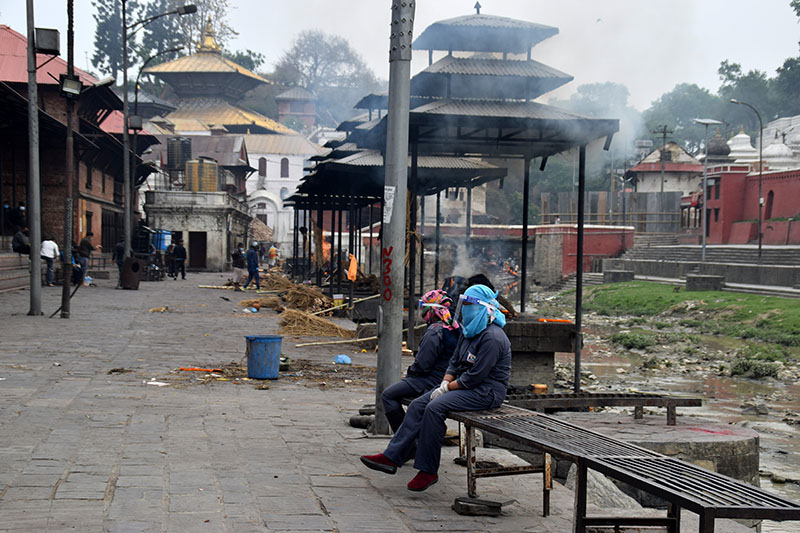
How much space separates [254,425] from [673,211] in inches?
2208

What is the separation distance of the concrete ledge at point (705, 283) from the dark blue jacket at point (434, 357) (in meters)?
29.2

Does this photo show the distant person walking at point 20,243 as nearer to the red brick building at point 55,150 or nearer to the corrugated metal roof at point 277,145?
the red brick building at point 55,150

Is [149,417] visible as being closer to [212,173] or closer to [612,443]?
[612,443]

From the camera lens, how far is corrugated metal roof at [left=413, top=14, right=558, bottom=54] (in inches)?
521

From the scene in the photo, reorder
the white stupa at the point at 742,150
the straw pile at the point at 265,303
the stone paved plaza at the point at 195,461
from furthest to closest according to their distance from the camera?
the white stupa at the point at 742,150 < the straw pile at the point at 265,303 < the stone paved plaza at the point at 195,461

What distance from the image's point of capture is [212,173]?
53.5 m

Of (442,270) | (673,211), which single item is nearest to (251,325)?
(442,270)

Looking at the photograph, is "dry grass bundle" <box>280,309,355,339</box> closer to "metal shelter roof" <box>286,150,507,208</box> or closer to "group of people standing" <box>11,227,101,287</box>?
"metal shelter roof" <box>286,150,507,208</box>

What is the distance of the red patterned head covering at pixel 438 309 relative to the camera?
20.7 feet

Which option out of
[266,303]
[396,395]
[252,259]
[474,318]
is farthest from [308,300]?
[474,318]

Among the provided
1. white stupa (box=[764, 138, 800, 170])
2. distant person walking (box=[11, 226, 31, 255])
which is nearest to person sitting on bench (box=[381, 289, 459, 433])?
distant person walking (box=[11, 226, 31, 255])

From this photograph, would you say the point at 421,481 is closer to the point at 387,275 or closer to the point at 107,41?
the point at 387,275

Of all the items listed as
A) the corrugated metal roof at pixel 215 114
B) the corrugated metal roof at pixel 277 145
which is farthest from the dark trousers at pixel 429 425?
the corrugated metal roof at pixel 215 114

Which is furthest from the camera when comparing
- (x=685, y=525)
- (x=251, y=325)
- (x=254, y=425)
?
(x=251, y=325)
